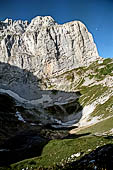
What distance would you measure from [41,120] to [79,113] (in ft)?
93.3

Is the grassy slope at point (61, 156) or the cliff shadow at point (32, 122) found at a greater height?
the cliff shadow at point (32, 122)

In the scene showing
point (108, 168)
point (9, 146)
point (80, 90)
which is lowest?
point (108, 168)

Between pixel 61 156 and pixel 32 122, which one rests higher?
pixel 32 122

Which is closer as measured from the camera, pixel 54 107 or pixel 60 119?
pixel 60 119

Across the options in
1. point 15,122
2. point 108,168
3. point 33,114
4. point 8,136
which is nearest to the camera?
point 108,168

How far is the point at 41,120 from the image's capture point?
12400 cm

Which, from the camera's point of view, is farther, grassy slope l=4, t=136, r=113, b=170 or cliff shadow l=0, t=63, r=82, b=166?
cliff shadow l=0, t=63, r=82, b=166

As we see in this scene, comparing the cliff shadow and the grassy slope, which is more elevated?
the cliff shadow

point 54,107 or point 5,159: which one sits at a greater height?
point 54,107

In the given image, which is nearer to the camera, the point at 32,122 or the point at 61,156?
the point at 61,156

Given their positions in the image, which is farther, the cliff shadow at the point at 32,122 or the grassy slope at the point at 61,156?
the cliff shadow at the point at 32,122

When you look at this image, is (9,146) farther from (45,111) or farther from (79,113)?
(45,111)

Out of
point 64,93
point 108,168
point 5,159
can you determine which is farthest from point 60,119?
point 108,168

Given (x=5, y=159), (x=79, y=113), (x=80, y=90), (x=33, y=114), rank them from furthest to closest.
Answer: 1. (x=80, y=90)
2. (x=33, y=114)
3. (x=79, y=113)
4. (x=5, y=159)
